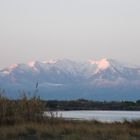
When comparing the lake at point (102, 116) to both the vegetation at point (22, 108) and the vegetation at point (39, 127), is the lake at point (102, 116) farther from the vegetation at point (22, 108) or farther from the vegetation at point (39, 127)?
the vegetation at point (39, 127)

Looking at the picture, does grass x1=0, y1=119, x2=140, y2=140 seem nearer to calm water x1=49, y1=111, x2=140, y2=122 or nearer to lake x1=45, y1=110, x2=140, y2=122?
lake x1=45, y1=110, x2=140, y2=122

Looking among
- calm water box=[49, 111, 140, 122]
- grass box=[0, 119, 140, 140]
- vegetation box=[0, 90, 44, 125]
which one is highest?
calm water box=[49, 111, 140, 122]

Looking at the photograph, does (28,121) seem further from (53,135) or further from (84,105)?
(84,105)

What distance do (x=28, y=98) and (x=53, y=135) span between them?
861 centimetres

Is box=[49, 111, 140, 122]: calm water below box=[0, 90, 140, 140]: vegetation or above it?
above

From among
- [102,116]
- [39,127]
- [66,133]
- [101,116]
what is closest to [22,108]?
[39,127]

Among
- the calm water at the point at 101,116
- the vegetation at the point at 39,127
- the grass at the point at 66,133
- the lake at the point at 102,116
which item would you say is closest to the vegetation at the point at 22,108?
the vegetation at the point at 39,127

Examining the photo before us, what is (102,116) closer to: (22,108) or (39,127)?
(22,108)

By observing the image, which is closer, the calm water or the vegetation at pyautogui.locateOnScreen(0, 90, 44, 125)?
the vegetation at pyautogui.locateOnScreen(0, 90, 44, 125)

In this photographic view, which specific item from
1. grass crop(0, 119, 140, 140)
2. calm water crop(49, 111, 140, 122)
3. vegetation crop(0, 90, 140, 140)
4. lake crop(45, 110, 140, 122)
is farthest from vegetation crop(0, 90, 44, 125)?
calm water crop(49, 111, 140, 122)

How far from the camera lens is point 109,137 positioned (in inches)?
918

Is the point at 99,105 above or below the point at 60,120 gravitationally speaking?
above

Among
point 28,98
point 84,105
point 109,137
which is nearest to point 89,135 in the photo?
point 109,137

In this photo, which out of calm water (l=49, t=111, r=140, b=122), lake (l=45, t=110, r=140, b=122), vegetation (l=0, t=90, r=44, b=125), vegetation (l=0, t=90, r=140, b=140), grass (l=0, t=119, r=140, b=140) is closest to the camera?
grass (l=0, t=119, r=140, b=140)
